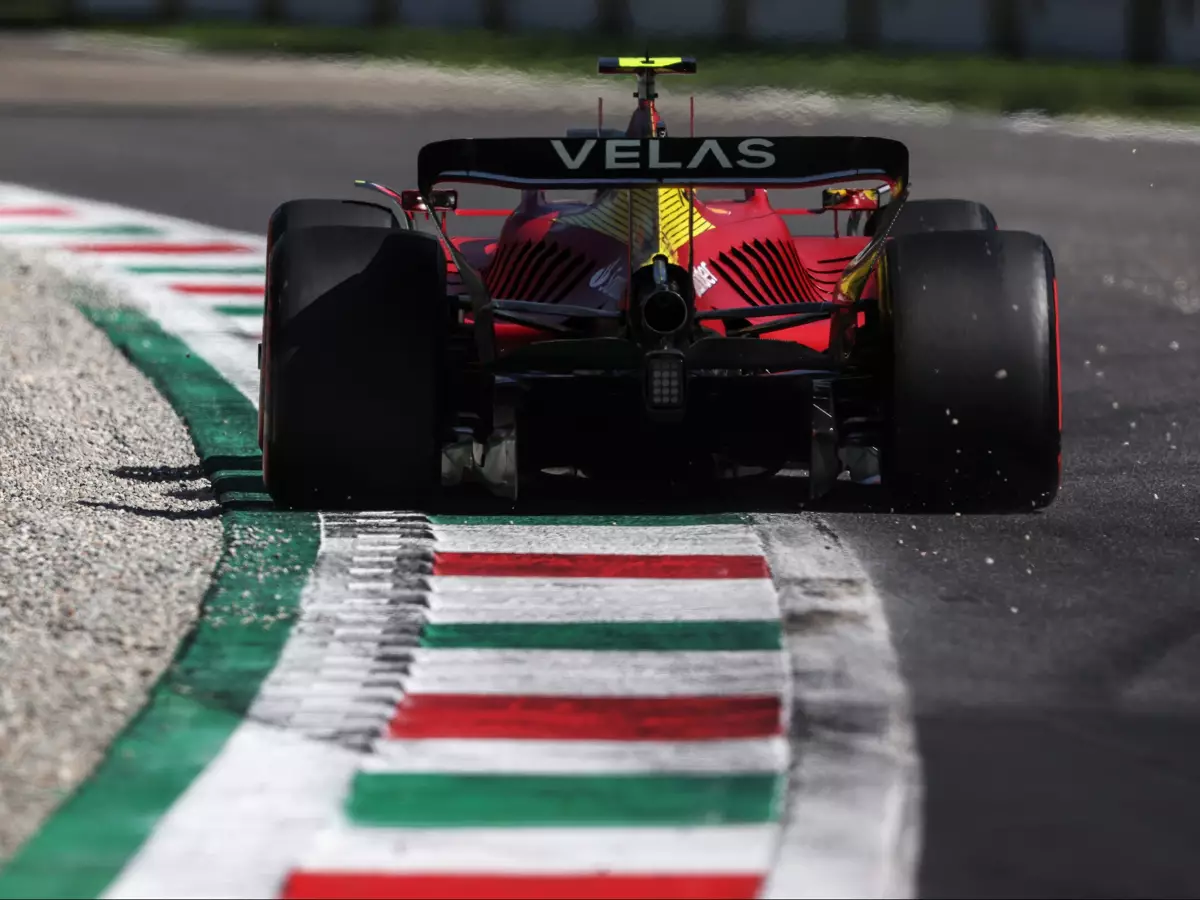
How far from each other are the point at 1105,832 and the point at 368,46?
22.5 m

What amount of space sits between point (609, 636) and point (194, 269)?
9.03m

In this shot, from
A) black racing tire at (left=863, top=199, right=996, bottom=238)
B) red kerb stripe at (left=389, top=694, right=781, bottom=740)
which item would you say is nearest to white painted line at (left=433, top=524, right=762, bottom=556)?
red kerb stripe at (left=389, top=694, right=781, bottom=740)

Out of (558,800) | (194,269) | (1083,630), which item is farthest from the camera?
(194,269)

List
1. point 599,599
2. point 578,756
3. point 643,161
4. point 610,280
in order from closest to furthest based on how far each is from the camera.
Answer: point 578,756, point 599,599, point 643,161, point 610,280

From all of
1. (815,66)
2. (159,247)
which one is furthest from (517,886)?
(815,66)

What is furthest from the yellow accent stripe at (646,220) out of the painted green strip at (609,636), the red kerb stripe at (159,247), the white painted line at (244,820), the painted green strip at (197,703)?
the red kerb stripe at (159,247)

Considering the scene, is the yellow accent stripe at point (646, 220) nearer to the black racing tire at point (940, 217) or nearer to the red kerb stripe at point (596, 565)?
the red kerb stripe at point (596, 565)

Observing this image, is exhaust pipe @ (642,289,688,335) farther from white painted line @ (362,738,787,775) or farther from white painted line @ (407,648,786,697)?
white painted line @ (362,738,787,775)

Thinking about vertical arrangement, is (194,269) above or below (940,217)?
below

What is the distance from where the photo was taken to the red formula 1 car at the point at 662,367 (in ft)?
24.3

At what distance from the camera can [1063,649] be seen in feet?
20.8

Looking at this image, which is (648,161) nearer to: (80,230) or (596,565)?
(596,565)

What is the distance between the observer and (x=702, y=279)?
27.1 feet

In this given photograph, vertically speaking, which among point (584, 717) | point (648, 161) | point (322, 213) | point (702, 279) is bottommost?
point (584, 717)
